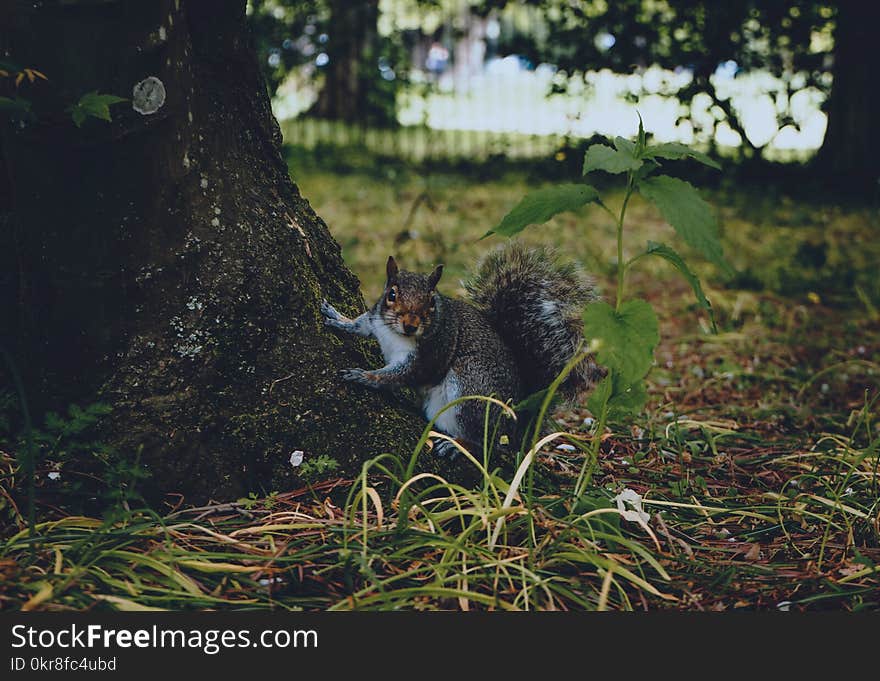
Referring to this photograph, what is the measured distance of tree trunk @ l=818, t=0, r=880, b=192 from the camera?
22.6 ft

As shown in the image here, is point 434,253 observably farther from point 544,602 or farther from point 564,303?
point 544,602

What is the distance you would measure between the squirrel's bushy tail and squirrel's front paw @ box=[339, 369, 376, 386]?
0.53 meters

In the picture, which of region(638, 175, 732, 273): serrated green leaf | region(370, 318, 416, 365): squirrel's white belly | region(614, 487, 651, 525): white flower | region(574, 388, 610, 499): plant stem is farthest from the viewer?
region(370, 318, 416, 365): squirrel's white belly

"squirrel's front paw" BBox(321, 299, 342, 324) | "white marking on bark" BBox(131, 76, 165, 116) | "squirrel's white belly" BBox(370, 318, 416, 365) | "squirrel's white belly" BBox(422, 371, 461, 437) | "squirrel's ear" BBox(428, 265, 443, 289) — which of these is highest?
"white marking on bark" BBox(131, 76, 165, 116)

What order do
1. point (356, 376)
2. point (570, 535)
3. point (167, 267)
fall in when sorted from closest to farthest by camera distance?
point (570, 535) < point (167, 267) < point (356, 376)

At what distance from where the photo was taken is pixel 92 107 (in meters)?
1.58

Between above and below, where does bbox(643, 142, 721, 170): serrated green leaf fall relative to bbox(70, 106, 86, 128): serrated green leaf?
below

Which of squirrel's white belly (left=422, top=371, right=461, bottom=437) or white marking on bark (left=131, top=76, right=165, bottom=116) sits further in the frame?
squirrel's white belly (left=422, top=371, right=461, bottom=437)

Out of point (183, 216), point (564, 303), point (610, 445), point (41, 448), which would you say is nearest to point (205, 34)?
point (183, 216)

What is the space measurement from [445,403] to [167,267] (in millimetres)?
820

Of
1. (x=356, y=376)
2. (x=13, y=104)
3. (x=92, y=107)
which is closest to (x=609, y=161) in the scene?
(x=356, y=376)

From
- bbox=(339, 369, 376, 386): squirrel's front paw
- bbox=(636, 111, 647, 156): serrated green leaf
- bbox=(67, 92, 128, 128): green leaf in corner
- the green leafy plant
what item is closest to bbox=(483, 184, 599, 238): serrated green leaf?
the green leafy plant

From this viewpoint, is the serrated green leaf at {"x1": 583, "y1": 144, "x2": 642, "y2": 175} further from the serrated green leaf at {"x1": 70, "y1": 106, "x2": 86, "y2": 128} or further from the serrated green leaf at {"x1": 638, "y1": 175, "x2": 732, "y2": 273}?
the serrated green leaf at {"x1": 70, "y1": 106, "x2": 86, "y2": 128}

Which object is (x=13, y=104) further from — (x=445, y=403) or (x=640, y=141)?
(x=445, y=403)
